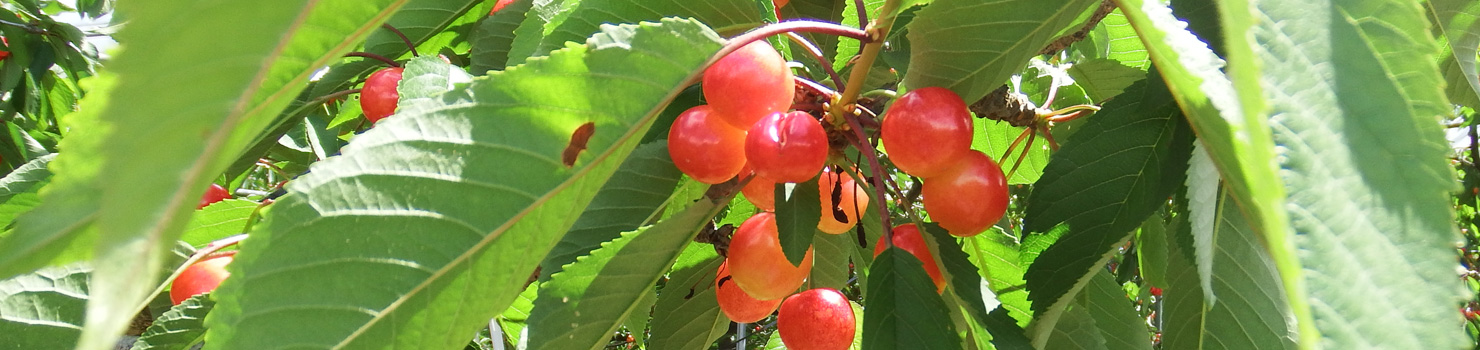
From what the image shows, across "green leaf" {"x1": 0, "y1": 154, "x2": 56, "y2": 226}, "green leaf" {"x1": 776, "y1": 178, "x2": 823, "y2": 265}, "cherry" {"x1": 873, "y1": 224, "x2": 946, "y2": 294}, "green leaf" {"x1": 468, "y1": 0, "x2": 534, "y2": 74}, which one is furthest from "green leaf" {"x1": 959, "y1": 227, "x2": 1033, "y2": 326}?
"green leaf" {"x1": 0, "y1": 154, "x2": 56, "y2": 226}

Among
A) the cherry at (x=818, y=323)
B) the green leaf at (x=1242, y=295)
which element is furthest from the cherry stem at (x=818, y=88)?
the green leaf at (x=1242, y=295)

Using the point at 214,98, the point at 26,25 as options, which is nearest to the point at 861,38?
the point at 214,98

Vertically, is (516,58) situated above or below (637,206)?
above

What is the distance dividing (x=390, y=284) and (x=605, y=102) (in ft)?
0.45

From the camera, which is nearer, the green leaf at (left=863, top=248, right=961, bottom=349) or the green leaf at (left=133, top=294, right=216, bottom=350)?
the green leaf at (left=863, top=248, right=961, bottom=349)

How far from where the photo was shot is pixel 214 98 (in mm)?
196

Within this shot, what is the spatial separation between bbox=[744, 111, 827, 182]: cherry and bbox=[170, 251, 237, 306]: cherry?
1.90ft

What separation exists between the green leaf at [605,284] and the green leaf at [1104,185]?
0.25 meters

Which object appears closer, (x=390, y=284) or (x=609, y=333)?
(x=390, y=284)

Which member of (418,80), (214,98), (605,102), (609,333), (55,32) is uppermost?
(214,98)

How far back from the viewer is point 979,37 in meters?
0.53

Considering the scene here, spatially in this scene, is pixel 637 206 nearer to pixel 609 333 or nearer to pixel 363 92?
pixel 609 333

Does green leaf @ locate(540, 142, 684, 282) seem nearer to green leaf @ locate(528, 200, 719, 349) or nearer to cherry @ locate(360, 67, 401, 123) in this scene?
green leaf @ locate(528, 200, 719, 349)

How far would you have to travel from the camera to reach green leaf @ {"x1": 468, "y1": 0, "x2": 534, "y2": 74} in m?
0.89
